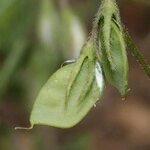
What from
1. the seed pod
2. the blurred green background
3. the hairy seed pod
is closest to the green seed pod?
the seed pod

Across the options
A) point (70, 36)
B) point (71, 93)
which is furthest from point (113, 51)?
point (70, 36)

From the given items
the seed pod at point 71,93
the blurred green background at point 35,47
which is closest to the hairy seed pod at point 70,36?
the blurred green background at point 35,47

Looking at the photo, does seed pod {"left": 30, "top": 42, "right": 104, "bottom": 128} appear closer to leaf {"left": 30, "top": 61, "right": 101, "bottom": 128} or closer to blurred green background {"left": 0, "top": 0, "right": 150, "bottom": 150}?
leaf {"left": 30, "top": 61, "right": 101, "bottom": 128}

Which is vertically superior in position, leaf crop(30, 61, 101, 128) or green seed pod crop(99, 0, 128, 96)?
green seed pod crop(99, 0, 128, 96)

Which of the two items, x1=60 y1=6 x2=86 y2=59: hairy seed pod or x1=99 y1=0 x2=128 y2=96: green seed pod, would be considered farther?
x1=60 y1=6 x2=86 y2=59: hairy seed pod

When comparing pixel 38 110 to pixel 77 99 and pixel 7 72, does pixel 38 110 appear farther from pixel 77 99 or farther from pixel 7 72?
pixel 7 72

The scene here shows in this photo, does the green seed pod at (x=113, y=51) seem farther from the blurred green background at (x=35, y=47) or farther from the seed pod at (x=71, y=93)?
the blurred green background at (x=35, y=47)

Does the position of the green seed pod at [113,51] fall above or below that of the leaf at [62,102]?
above
